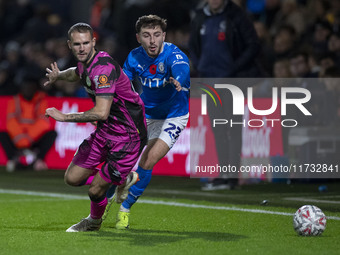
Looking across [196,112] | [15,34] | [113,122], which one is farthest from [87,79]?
[15,34]

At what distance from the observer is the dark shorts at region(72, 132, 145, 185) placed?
24.9ft

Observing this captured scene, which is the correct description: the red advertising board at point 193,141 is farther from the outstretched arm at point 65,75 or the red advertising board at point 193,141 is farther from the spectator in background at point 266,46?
the outstretched arm at point 65,75

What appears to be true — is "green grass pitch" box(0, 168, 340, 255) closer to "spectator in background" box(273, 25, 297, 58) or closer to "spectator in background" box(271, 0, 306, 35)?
"spectator in background" box(273, 25, 297, 58)

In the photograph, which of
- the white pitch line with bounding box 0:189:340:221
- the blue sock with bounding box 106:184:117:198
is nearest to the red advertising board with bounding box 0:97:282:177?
the white pitch line with bounding box 0:189:340:221

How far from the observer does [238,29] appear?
11.9 meters

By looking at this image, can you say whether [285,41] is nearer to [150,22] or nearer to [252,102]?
[252,102]

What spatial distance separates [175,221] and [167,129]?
1.00 metres

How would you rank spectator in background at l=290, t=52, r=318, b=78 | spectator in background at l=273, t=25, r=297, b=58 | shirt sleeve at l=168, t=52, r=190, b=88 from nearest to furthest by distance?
1. shirt sleeve at l=168, t=52, r=190, b=88
2. spectator in background at l=290, t=52, r=318, b=78
3. spectator in background at l=273, t=25, r=297, b=58

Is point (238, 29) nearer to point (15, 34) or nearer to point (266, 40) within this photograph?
point (266, 40)

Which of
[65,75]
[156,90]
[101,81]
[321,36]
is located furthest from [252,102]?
[101,81]

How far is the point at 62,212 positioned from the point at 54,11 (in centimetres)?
1402

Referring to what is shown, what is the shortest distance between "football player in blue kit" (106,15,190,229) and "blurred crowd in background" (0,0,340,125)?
412 cm

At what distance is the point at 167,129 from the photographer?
8492 mm

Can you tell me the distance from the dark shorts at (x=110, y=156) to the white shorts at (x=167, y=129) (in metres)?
0.72
